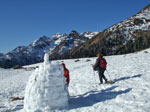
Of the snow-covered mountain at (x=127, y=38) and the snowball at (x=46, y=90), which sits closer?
the snowball at (x=46, y=90)

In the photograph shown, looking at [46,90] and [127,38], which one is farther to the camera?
[127,38]

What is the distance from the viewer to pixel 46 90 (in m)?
6.84

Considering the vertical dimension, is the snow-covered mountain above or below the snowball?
above

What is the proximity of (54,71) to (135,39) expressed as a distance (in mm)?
124379

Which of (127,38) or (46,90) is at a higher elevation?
(127,38)

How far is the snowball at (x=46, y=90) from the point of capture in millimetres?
6844

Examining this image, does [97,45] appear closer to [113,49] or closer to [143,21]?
[113,49]

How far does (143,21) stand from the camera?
133375mm

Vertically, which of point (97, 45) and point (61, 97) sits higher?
point (97, 45)

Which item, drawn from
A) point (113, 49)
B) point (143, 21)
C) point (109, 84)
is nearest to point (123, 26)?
point (143, 21)

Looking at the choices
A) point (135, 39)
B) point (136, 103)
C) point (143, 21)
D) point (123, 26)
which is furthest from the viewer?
point (123, 26)

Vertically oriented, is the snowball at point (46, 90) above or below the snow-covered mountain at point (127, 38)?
below

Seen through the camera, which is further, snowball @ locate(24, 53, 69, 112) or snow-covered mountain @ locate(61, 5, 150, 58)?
snow-covered mountain @ locate(61, 5, 150, 58)

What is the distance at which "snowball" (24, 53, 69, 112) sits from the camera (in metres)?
6.84
